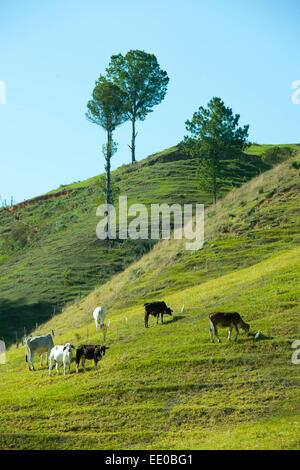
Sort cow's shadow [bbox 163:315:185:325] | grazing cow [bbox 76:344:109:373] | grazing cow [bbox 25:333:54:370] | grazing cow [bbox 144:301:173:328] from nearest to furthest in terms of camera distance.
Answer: grazing cow [bbox 76:344:109:373] < grazing cow [bbox 25:333:54:370] < grazing cow [bbox 144:301:173:328] < cow's shadow [bbox 163:315:185:325]

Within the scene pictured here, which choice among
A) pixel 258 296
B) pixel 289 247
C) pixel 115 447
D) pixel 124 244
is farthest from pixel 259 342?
pixel 124 244

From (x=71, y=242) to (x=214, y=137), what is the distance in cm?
2432

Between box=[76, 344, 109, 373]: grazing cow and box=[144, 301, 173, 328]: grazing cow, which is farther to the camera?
box=[144, 301, 173, 328]: grazing cow

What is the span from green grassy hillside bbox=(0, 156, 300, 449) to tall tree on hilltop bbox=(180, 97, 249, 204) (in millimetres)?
33065

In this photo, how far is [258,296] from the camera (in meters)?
32.7

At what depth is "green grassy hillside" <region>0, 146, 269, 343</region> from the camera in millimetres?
58819

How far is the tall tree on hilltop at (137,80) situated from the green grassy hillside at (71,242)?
9.71 meters

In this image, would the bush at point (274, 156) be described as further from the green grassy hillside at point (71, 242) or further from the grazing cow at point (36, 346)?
the grazing cow at point (36, 346)

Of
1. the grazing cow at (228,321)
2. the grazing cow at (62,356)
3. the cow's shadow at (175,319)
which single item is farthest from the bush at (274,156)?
the grazing cow at (62,356)

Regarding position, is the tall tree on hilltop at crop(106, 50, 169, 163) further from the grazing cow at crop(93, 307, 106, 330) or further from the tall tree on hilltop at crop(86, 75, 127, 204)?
the grazing cow at crop(93, 307, 106, 330)

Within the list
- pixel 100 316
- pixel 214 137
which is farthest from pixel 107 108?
pixel 100 316

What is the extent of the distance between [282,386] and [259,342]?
4.06 m

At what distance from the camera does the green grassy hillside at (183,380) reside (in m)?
19.4

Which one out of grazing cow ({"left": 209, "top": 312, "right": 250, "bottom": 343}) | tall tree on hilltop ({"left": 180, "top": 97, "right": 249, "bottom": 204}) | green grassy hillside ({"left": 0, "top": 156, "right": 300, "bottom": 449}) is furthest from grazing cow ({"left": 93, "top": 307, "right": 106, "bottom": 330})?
tall tree on hilltop ({"left": 180, "top": 97, "right": 249, "bottom": 204})
